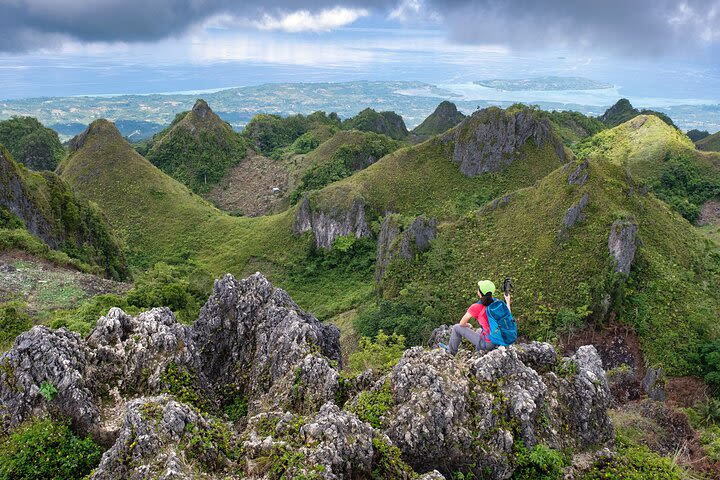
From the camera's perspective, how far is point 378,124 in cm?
11819

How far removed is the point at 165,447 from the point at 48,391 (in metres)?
3.60

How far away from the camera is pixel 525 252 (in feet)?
110

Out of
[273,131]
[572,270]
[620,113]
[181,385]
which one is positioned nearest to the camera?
[181,385]

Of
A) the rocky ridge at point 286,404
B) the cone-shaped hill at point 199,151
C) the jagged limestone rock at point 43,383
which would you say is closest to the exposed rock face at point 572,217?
the rocky ridge at point 286,404

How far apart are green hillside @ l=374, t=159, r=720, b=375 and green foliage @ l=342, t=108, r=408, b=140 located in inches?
3243

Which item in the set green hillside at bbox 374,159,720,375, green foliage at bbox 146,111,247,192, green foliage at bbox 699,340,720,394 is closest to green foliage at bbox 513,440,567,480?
green hillside at bbox 374,159,720,375

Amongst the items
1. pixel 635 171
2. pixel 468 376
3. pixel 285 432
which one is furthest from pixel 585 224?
pixel 635 171

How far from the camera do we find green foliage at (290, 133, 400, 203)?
72.2m

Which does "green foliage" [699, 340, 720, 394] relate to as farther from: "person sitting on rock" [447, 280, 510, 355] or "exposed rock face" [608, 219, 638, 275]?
"person sitting on rock" [447, 280, 510, 355]

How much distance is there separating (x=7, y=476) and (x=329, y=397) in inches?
266

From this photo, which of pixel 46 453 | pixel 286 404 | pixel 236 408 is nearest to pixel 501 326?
pixel 286 404

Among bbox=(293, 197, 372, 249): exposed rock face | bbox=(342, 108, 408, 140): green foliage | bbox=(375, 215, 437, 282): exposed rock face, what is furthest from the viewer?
bbox=(342, 108, 408, 140): green foliage

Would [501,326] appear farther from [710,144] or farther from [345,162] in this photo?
[710,144]

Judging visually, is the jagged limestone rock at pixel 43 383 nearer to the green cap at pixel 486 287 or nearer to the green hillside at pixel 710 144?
the green cap at pixel 486 287
